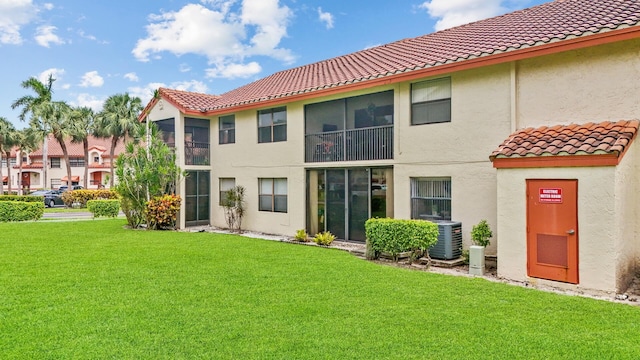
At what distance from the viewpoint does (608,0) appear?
1152 cm

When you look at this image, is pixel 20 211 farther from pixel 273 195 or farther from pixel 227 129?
pixel 273 195

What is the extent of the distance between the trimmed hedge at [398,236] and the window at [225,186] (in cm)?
874

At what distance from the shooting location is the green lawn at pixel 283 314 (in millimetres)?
5109

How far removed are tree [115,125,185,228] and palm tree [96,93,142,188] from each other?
2087 centimetres

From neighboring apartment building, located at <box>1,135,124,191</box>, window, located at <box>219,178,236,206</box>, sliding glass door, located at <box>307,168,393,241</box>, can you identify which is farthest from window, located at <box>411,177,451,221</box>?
neighboring apartment building, located at <box>1,135,124,191</box>

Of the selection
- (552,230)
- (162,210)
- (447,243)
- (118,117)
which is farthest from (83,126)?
(552,230)

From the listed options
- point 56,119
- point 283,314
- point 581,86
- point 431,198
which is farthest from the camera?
point 56,119

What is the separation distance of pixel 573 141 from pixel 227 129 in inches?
538

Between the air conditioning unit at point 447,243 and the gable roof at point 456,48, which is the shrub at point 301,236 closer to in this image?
the gable roof at point 456,48

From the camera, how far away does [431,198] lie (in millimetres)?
11883

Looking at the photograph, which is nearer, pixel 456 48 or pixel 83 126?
pixel 456 48

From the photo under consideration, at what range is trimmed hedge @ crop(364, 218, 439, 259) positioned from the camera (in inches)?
394

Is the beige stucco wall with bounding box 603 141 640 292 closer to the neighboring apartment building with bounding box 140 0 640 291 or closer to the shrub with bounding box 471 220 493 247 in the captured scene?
the neighboring apartment building with bounding box 140 0 640 291

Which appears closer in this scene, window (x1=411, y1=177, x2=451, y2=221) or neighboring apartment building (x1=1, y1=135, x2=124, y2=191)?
window (x1=411, y1=177, x2=451, y2=221)
